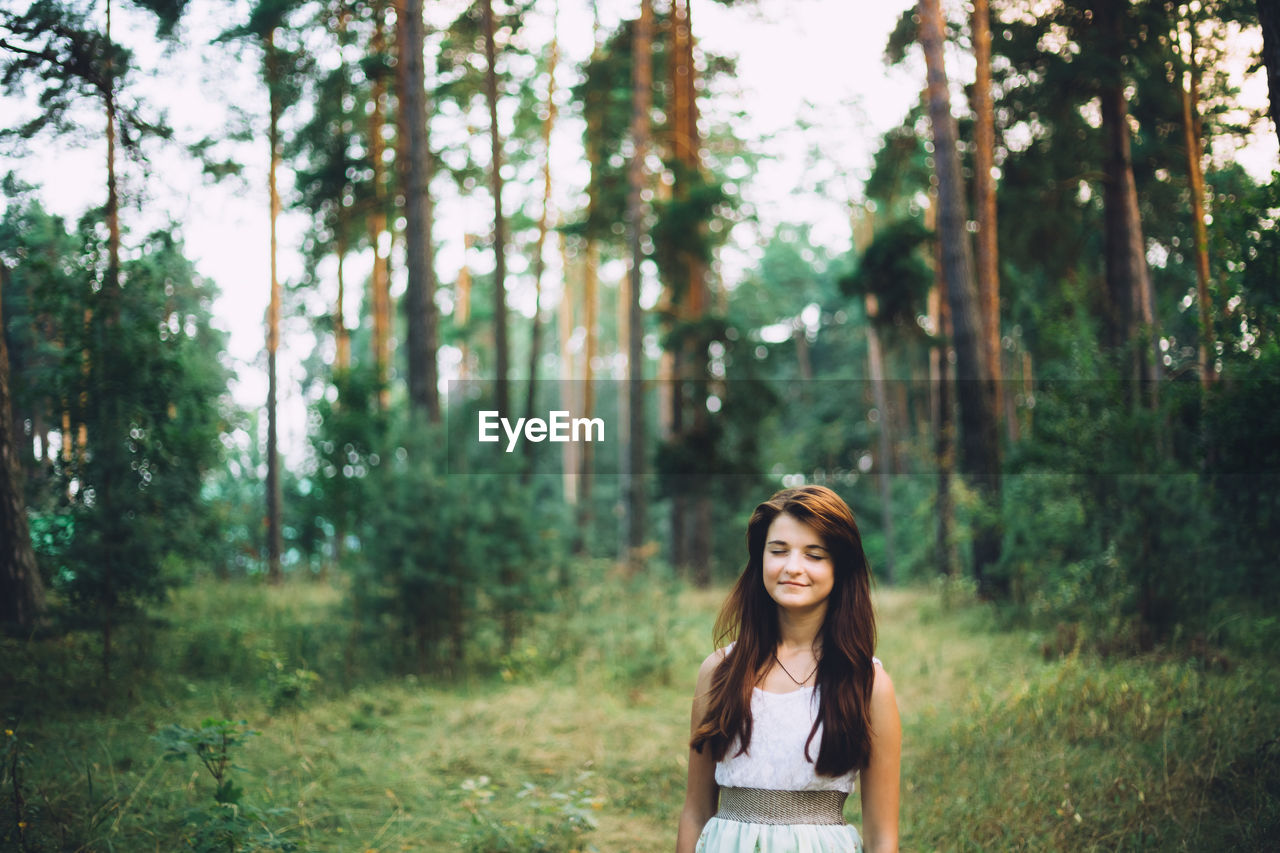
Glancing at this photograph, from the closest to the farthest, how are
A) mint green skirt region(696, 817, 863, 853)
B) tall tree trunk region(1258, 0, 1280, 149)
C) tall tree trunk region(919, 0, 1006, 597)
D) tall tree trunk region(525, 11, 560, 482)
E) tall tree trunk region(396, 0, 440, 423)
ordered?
mint green skirt region(696, 817, 863, 853), tall tree trunk region(1258, 0, 1280, 149), tall tree trunk region(396, 0, 440, 423), tall tree trunk region(919, 0, 1006, 597), tall tree trunk region(525, 11, 560, 482)

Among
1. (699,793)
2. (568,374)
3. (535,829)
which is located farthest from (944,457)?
(568,374)

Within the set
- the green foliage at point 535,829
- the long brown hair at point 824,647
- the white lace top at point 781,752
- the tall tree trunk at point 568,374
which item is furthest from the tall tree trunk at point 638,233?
the white lace top at point 781,752

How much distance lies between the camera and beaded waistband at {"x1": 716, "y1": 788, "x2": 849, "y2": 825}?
2525 millimetres

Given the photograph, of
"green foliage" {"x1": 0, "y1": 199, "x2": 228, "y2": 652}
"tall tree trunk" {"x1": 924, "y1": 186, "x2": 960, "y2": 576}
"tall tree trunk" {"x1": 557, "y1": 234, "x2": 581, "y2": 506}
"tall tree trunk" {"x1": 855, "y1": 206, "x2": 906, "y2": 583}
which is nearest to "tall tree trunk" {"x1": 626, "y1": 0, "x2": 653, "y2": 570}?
"tall tree trunk" {"x1": 924, "y1": 186, "x2": 960, "y2": 576}

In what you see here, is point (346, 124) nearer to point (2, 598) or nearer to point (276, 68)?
point (276, 68)

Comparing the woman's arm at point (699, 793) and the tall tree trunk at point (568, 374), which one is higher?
the tall tree trunk at point (568, 374)

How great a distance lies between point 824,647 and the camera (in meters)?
2.62

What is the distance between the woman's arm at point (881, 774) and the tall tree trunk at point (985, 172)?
1195 centimetres

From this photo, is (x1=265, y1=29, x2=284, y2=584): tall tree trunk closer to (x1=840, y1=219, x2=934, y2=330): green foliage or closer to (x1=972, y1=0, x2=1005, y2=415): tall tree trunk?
(x1=840, y1=219, x2=934, y2=330): green foliage

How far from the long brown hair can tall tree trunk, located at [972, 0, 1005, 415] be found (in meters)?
11.8

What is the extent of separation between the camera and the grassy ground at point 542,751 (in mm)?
4488

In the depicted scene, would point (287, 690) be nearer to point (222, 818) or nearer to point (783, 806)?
point (222, 818)

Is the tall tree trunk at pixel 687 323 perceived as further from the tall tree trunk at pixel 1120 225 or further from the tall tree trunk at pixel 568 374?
the tall tree trunk at pixel 568 374

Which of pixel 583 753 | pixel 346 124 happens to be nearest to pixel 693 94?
pixel 346 124
